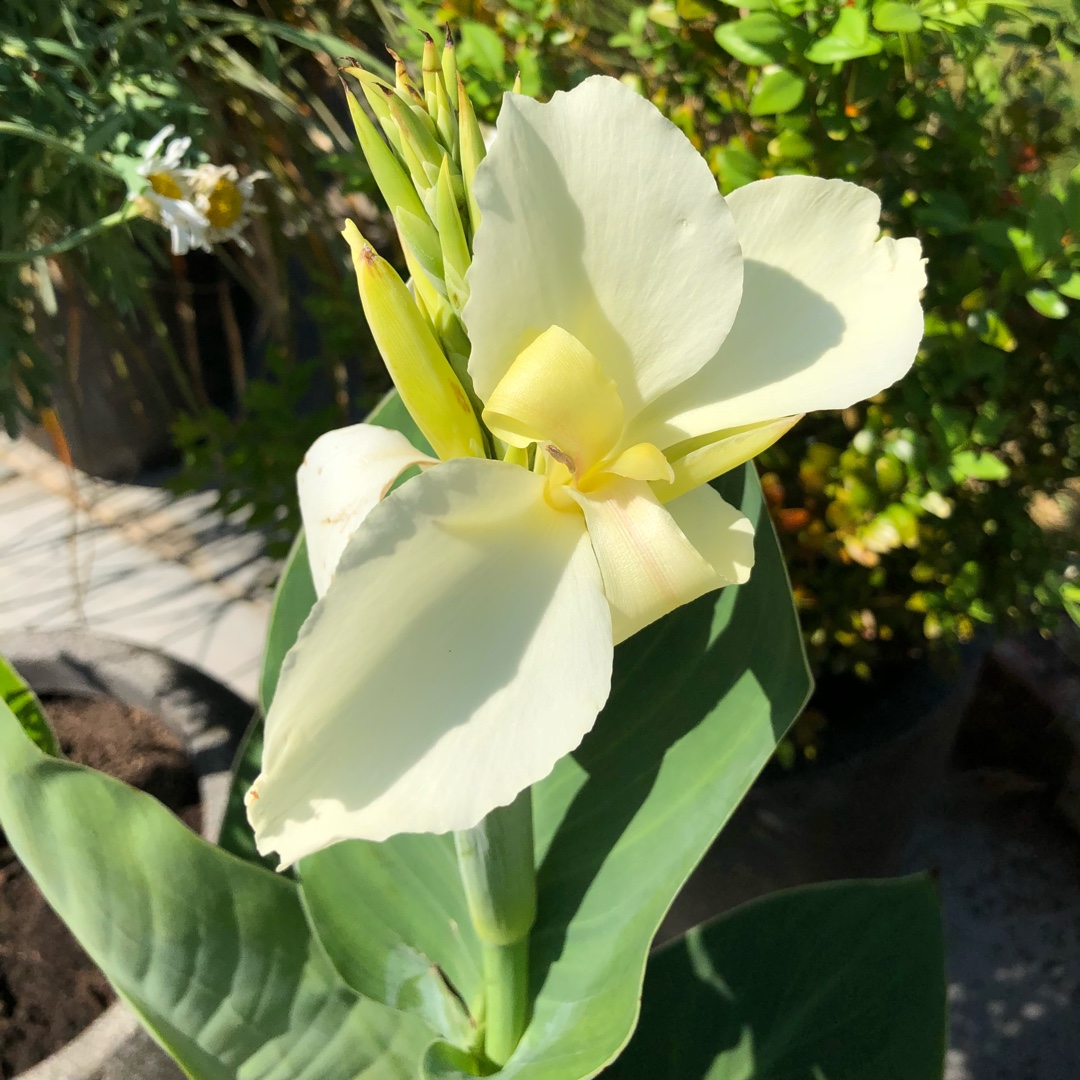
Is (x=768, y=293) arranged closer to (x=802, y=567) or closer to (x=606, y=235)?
(x=606, y=235)

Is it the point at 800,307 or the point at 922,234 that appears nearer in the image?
the point at 800,307

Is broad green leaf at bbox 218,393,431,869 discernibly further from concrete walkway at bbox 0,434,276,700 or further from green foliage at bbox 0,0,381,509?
concrete walkway at bbox 0,434,276,700

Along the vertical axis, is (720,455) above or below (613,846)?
above

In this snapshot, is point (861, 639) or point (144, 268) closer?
point (861, 639)

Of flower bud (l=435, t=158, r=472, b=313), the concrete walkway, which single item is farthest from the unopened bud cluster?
the concrete walkway

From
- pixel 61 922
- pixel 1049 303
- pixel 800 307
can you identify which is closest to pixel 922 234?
pixel 1049 303

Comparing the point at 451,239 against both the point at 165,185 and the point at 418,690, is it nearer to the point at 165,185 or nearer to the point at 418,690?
the point at 418,690

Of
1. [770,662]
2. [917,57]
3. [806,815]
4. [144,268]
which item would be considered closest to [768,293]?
[770,662]
